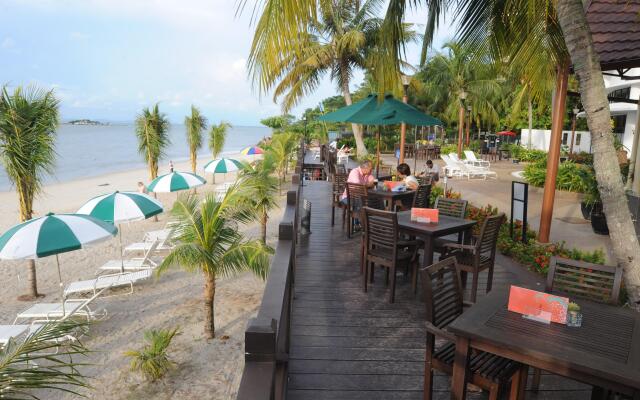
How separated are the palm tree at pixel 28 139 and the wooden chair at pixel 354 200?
257 inches

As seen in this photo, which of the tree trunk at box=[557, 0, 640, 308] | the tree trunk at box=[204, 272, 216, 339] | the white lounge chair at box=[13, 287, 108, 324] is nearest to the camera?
the tree trunk at box=[557, 0, 640, 308]

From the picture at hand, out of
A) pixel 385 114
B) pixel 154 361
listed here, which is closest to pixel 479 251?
pixel 385 114

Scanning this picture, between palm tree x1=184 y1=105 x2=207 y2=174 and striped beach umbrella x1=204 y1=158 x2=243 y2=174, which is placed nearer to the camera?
striped beach umbrella x1=204 y1=158 x2=243 y2=174

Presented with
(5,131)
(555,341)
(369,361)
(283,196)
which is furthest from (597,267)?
(283,196)

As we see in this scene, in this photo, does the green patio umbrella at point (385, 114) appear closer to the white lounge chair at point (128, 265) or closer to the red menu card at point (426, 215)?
the red menu card at point (426, 215)

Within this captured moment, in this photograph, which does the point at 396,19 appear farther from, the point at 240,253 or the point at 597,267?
the point at 240,253

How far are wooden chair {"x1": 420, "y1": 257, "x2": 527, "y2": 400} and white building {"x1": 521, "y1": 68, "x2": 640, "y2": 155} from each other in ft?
34.5

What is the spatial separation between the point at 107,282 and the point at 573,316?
27.0 ft

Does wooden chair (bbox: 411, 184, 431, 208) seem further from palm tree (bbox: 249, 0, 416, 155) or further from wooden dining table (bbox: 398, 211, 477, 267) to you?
palm tree (bbox: 249, 0, 416, 155)

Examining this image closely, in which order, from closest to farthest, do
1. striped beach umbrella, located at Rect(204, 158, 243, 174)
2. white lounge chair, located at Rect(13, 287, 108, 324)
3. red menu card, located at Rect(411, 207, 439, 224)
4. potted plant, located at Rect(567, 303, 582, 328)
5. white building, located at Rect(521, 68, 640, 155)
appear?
potted plant, located at Rect(567, 303, 582, 328) < red menu card, located at Rect(411, 207, 439, 224) < white lounge chair, located at Rect(13, 287, 108, 324) < white building, located at Rect(521, 68, 640, 155) < striped beach umbrella, located at Rect(204, 158, 243, 174)

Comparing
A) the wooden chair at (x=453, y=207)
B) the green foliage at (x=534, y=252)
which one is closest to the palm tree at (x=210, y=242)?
the wooden chair at (x=453, y=207)

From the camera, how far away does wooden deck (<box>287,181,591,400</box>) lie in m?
2.92

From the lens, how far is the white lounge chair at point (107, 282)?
806cm

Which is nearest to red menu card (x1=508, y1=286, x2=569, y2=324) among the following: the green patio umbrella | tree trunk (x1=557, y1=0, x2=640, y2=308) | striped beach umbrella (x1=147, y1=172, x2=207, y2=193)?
tree trunk (x1=557, y1=0, x2=640, y2=308)
